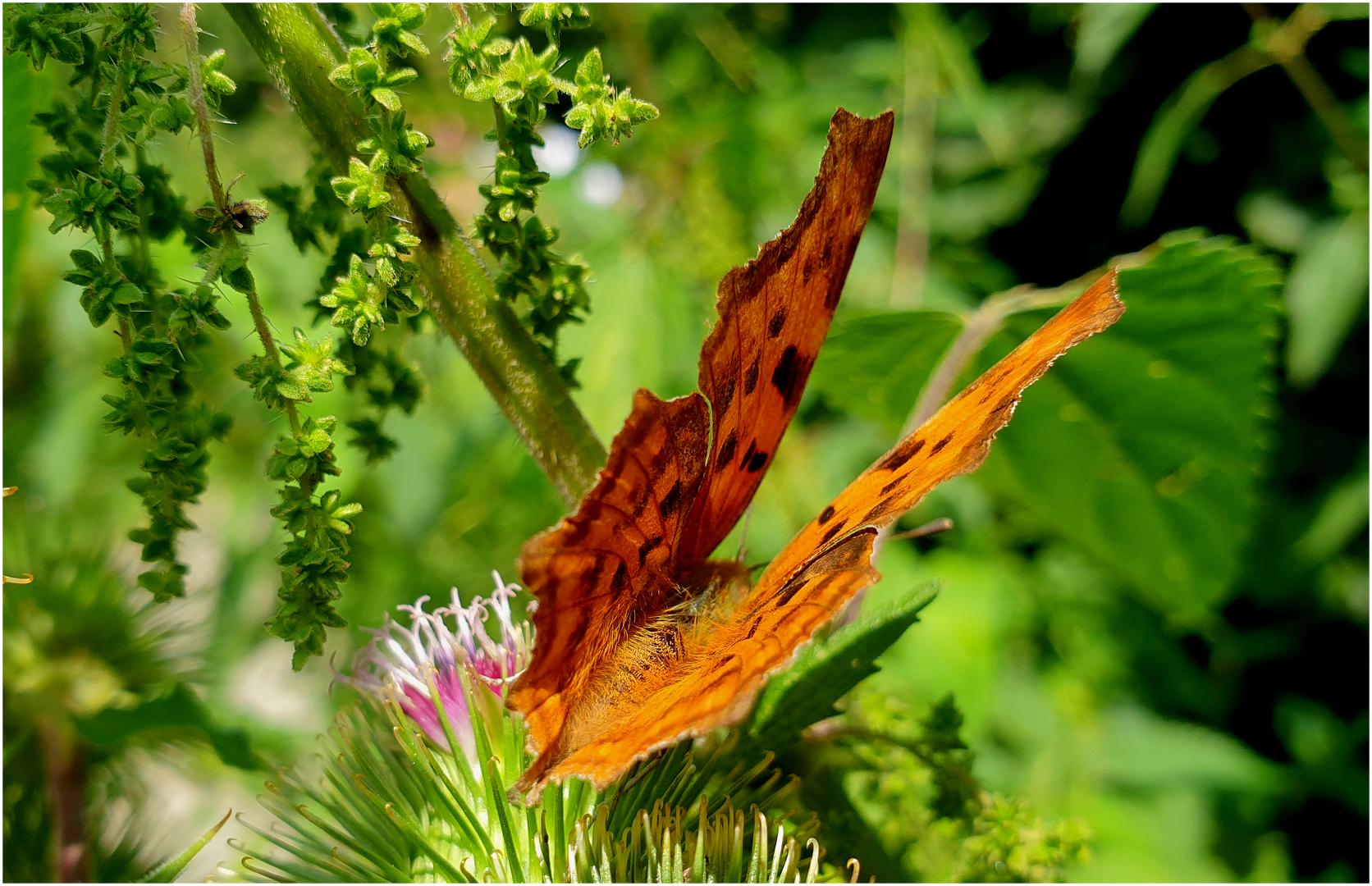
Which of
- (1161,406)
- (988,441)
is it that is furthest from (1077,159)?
(988,441)

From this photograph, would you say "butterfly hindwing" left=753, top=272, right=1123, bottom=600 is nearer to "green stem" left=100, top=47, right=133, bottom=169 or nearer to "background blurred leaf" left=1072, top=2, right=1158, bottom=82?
"green stem" left=100, top=47, right=133, bottom=169

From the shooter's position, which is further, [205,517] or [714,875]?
[205,517]

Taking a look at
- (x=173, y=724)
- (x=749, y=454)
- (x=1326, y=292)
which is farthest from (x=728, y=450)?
(x=1326, y=292)

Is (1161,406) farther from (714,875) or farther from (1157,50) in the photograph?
(1157,50)

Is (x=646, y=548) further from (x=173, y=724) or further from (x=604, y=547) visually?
(x=173, y=724)

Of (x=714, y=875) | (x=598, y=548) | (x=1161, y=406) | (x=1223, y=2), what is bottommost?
(x=714, y=875)

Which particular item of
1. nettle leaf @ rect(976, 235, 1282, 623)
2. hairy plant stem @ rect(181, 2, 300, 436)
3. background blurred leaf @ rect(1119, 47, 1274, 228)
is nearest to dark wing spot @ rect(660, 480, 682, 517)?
hairy plant stem @ rect(181, 2, 300, 436)
